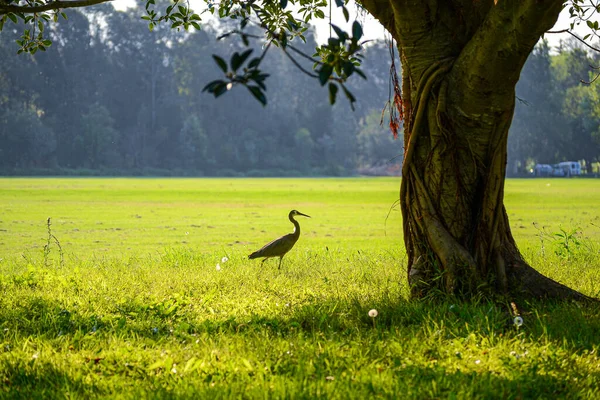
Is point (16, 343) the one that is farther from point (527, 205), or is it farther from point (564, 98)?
point (564, 98)

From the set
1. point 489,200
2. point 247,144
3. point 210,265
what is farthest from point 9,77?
point 489,200

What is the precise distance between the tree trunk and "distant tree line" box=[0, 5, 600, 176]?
59997 millimetres

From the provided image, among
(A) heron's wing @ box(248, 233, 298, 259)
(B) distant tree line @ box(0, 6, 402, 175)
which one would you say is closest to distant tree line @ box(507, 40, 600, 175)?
(B) distant tree line @ box(0, 6, 402, 175)

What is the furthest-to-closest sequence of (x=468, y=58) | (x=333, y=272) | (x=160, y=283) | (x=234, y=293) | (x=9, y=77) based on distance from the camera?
(x=9, y=77), (x=333, y=272), (x=160, y=283), (x=234, y=293), (x=468, y=58)

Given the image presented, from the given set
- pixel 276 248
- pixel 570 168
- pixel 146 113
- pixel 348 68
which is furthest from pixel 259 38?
pixel 570 168

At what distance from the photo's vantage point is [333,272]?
8.92 metres

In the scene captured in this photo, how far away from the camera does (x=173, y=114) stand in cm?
7275

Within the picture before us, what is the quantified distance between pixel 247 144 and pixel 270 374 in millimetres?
71222

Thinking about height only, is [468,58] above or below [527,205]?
above

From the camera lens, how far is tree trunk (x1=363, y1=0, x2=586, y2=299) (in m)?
6.36

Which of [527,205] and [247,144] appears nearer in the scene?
[527,205]

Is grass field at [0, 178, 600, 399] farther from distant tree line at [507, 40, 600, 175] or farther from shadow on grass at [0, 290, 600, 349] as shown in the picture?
distant tree line at [507, 40, 600, 175]

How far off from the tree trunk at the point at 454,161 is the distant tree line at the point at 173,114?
197ft

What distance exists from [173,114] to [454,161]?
2680 inches
